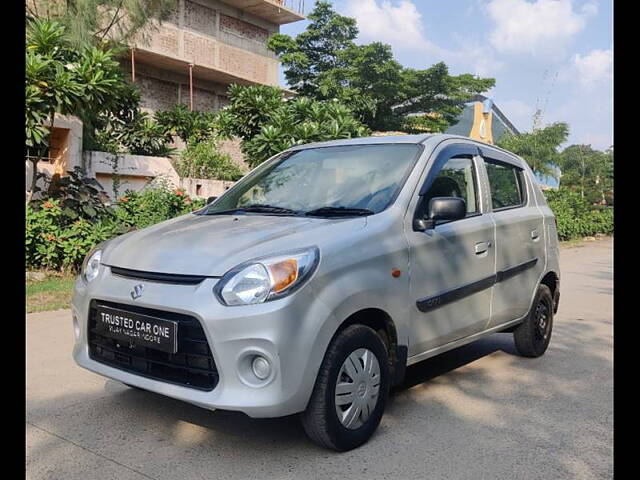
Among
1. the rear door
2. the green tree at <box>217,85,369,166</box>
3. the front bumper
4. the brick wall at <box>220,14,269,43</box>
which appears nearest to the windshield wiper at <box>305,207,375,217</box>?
the front bumper

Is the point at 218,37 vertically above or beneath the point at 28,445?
above

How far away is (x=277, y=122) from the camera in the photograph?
464 inches

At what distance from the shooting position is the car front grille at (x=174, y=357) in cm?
300

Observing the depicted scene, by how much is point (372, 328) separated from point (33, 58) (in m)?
6.87

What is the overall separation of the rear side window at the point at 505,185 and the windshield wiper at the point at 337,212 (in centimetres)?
152

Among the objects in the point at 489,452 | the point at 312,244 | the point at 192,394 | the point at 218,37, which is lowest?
the point at 489,452

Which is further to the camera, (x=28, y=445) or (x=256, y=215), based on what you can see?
(x=256, y=215)

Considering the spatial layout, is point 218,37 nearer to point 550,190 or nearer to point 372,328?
point 550,190

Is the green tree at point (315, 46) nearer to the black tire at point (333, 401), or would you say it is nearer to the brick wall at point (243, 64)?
the brick wall at point (243, 64)

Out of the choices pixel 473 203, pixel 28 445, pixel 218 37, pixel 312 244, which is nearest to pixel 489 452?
pixel 312 244

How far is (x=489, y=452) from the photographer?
10.9ft

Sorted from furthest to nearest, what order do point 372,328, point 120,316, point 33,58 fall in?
point 33,58, point 372,328, point 120,316

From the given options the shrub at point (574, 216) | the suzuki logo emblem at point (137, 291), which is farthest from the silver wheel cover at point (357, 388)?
the shrub at point (574, 216)
